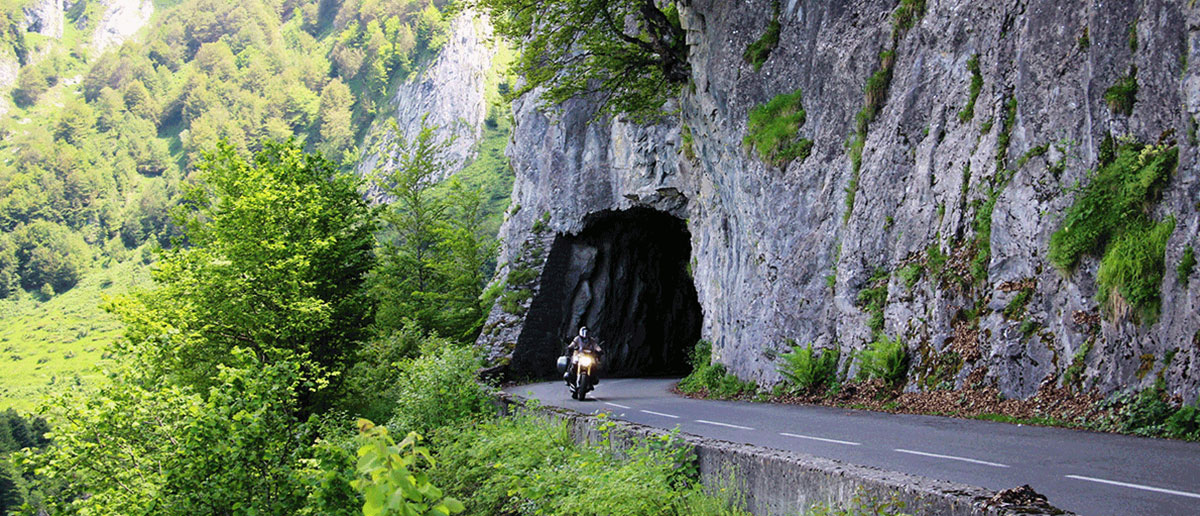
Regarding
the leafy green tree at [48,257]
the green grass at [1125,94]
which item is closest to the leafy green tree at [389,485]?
the green grass at [1125,94]

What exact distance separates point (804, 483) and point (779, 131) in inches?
523

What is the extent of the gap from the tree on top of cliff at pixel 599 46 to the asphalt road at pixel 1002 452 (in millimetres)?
11442

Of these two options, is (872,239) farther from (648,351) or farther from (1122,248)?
(648,351)

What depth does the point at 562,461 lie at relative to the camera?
948 centimetres

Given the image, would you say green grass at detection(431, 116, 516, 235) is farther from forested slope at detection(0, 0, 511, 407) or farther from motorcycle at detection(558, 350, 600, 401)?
motorcycle at detection(558, 350, 600, 401)

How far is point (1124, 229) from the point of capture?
941cm

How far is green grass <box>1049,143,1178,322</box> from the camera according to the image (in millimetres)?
8844

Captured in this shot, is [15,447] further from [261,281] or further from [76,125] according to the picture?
[76,125]

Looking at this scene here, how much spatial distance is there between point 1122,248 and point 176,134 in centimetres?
19216

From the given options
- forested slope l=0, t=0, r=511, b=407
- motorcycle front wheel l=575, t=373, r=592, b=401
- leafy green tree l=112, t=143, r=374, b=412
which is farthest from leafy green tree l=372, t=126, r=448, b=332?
forested slope l=0, t=0, r=511, b=407

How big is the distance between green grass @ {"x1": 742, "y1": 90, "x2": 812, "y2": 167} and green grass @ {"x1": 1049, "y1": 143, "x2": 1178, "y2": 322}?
7293 mm

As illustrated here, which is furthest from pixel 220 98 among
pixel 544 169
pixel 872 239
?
pixel 872 239

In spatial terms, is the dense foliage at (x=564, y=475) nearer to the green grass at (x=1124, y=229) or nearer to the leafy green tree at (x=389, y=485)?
the leafy green tree at (x=389, y=485)

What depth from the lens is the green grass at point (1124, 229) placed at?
29.0 ft
